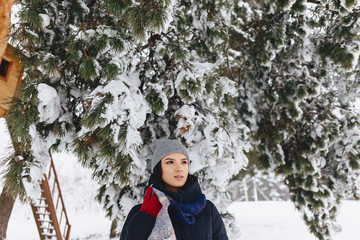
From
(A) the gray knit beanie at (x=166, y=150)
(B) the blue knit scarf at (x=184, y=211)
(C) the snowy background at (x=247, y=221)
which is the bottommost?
(C) the snowy background at (x=247, y=221)

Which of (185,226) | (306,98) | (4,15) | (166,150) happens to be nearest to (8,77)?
(4,15)

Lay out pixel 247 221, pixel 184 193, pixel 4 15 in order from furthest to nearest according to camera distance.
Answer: pixel 247 221 < pixel 4 15 < pixel 184 193

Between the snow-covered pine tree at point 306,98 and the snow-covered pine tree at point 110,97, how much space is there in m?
1.42

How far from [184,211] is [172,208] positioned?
78mm

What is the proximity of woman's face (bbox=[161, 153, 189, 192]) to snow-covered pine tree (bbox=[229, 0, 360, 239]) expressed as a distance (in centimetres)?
258

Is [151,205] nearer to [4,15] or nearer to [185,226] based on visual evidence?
[185,226]

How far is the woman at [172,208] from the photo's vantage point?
1.51m

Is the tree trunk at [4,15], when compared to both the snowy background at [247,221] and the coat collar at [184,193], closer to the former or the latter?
the coat collar at [184,193]

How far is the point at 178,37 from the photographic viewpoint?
107 inches

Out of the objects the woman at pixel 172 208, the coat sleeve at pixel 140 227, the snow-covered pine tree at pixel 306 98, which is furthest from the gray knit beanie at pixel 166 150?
the snow-covered pine tree at pixel 306 98

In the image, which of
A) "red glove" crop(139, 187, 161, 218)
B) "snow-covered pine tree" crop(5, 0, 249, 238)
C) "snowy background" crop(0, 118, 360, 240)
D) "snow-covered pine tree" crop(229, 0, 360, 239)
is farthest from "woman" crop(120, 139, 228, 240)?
"snowy background" crop(0, 118, 360, 240)

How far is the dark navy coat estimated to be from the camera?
1.52 metres

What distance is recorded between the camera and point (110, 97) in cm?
190

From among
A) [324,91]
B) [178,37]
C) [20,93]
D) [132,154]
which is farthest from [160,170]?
[324,91]
